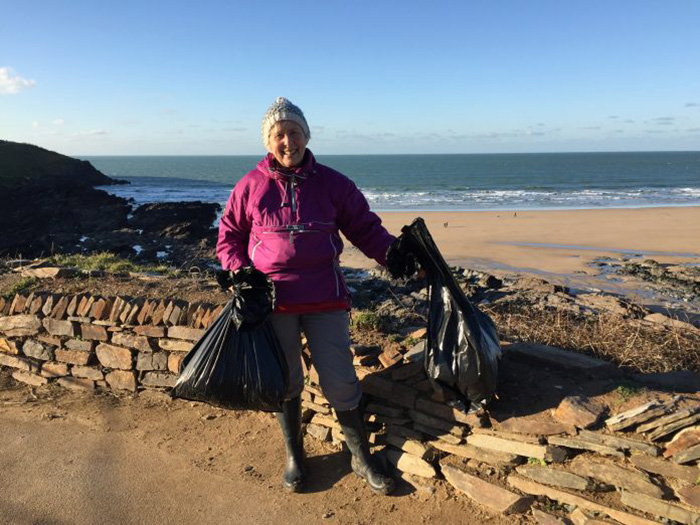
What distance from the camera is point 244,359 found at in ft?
9.46

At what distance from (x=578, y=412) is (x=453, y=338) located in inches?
28.9

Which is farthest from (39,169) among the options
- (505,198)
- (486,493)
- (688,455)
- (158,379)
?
(688,455)

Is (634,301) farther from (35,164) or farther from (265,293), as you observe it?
(35,164)

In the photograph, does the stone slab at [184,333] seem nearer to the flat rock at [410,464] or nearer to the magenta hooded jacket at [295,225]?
the magenta hooded jacket at [295,225]

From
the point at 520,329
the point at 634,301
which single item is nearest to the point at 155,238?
the point at 634,301

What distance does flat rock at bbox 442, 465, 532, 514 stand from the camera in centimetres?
276

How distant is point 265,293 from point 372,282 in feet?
25.3

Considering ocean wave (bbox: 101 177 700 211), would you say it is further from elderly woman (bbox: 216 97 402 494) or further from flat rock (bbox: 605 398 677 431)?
flat rock (bbox: 605 398 677 431)

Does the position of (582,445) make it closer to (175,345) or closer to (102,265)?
(175,345)

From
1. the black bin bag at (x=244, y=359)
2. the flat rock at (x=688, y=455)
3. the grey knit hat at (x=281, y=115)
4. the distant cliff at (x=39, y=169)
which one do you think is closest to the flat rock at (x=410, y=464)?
the black bin bag at (x=244, y=359)

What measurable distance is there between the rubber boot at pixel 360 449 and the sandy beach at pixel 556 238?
363 inches

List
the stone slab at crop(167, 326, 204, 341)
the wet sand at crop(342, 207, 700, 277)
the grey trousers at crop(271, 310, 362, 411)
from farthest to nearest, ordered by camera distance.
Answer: the wet sand at crop(342, 207, 700, 277), the stone slab at crop(167, 326, 204, 341), the grey trousers at crop(271, 310, 362, 411)

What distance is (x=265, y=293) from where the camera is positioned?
2867 mm

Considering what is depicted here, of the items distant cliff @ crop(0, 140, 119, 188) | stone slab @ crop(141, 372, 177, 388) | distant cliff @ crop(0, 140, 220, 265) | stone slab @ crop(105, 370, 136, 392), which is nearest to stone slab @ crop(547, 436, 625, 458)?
stone slab @ crop(141, 372, 177, 388)
